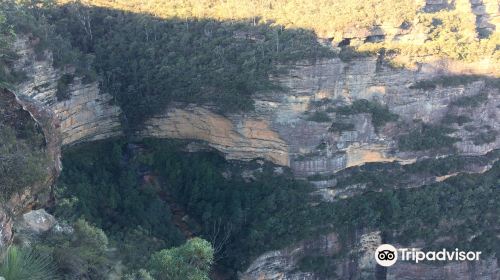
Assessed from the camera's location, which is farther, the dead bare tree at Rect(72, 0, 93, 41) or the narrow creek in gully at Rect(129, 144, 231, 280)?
the dead bare tree at Rect(72, 0, 93, 41)

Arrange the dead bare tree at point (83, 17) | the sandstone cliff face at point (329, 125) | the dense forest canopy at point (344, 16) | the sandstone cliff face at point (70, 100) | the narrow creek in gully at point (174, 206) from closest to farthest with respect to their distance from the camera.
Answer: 1. the sandstone cliff face at point (70, 100)
2. the sandstone cliff face at point (329, 125)
3. the narrow creek in gully at point (174, 206)
4. the dense forest canopy at point (344, 16)
5. the dead bare tree at point (83, 17)

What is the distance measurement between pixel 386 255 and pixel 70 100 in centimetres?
1205

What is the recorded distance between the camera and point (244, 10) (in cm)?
1967

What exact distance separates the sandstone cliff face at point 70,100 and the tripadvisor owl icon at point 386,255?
10.1 m

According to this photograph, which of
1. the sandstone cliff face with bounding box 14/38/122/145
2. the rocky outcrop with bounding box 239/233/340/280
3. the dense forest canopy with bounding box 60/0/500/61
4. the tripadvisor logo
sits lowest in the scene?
the tripadvisor logo

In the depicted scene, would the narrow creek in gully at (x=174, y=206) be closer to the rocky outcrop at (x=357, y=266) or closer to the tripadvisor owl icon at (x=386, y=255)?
the rocky outcrop at (x=357, y=266)

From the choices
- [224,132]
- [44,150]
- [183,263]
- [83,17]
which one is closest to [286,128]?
[224,132]

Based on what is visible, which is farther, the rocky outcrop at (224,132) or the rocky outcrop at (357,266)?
the rocky outcrop at (224,132)

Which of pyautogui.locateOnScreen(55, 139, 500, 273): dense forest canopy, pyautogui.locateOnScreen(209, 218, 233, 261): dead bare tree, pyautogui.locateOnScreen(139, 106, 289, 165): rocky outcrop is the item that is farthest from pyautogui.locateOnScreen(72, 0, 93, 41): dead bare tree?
pyautogui.locateOnScreen(209, 218, 233, 261): dead bare tree

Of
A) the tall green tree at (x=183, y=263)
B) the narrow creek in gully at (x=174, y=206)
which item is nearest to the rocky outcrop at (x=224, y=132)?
the narrow creek in gully at (x=174, y=206)

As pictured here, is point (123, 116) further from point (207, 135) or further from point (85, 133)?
point (207, 135)

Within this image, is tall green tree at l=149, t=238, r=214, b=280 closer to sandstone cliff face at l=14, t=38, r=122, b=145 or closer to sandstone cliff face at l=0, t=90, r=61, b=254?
sandstone cliff face at l=0, t=90, r=61, b=254

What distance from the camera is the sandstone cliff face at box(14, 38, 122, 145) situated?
1521cm

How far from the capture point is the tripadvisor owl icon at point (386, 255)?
20.4m
